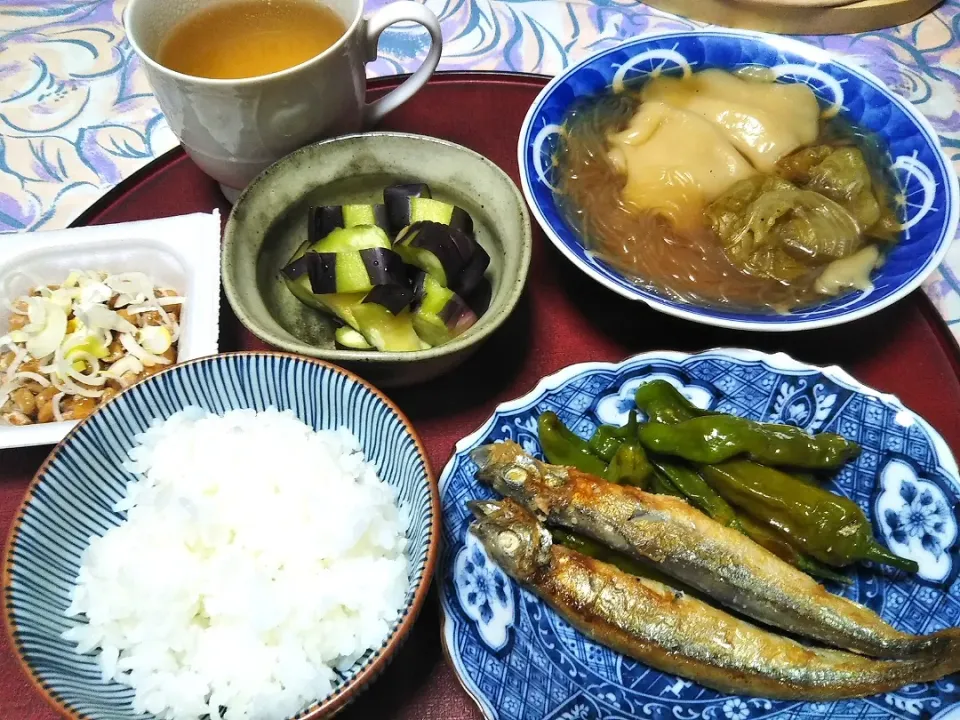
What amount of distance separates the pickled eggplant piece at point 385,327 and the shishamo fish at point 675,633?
40 cm

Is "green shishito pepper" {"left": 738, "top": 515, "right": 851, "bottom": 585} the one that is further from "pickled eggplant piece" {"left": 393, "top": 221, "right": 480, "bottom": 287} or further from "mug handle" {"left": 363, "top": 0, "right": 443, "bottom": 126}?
"mug handle" {"left": 363, "top": 0, "right": 443, "bottom": 126}

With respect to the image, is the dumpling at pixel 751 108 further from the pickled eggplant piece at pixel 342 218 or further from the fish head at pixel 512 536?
the fish head at pixel 512 536

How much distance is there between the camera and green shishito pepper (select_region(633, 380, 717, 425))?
1537mm

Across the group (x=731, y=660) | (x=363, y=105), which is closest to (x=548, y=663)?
(x=731, y=660)

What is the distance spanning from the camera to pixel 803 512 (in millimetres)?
1396

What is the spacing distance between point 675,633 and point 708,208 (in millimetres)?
1118

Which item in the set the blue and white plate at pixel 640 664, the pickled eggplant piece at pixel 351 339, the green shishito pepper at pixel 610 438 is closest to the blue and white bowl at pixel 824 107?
the blue and white plate at pixel 640 664

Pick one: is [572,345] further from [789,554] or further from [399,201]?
[789,554]

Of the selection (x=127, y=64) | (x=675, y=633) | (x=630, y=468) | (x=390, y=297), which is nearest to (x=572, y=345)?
(x=630, y=468)

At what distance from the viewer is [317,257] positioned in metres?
1.55

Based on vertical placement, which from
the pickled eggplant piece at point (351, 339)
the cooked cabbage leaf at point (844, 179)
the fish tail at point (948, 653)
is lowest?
the pickled eggplant piece at point (351, 339)

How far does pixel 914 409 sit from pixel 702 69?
115 cm

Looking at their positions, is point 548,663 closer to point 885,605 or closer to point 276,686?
point 276,686

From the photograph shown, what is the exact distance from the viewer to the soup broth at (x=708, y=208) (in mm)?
1715
